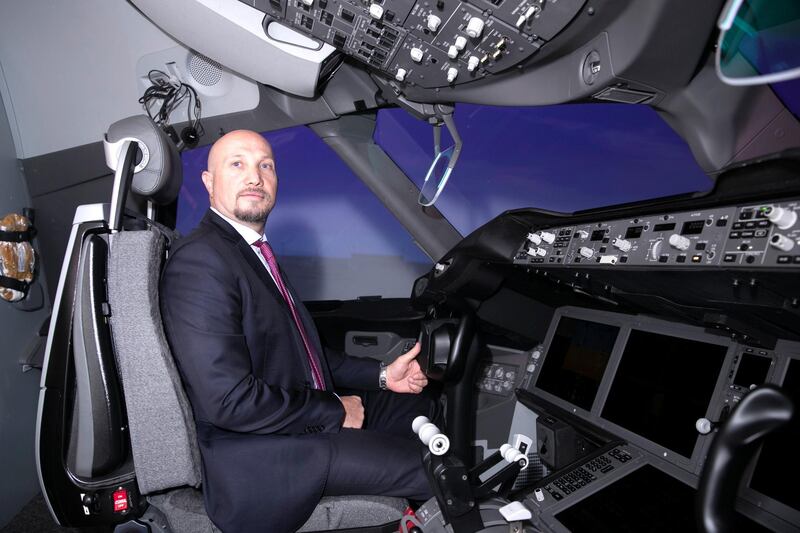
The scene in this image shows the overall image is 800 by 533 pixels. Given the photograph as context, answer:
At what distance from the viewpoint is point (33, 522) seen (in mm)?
2223

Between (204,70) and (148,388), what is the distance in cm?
239

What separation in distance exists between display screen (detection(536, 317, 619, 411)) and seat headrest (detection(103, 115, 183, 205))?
5.74 feet

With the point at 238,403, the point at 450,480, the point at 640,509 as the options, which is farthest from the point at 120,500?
the point at 640,509

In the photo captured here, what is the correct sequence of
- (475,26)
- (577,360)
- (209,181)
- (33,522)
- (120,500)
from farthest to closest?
(33,522), (577,360), (209,181), (475,26), (120,500)

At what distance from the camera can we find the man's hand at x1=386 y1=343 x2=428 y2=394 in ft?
5.68

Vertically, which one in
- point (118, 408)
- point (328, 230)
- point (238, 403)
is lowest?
point (118, 408)

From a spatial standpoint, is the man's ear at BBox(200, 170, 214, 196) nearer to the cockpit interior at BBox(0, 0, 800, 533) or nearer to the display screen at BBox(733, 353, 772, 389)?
the cockpit interior at BBox(0, 0, 800, 533)

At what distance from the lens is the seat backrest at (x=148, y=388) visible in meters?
1.16

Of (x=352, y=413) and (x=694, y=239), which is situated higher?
(x=694, y=239)

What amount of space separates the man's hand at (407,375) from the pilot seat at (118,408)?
504 mm

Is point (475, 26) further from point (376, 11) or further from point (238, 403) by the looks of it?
point (238, 403)

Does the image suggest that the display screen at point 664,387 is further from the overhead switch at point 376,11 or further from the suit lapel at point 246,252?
the overhead switch at point 376,11

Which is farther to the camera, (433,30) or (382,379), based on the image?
(382,379)

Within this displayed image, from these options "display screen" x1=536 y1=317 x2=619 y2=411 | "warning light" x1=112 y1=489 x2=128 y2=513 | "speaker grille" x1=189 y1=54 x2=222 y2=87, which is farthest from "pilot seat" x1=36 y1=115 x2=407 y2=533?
"speaker grille" x1=189 y1=54 x2=222 y2=87
